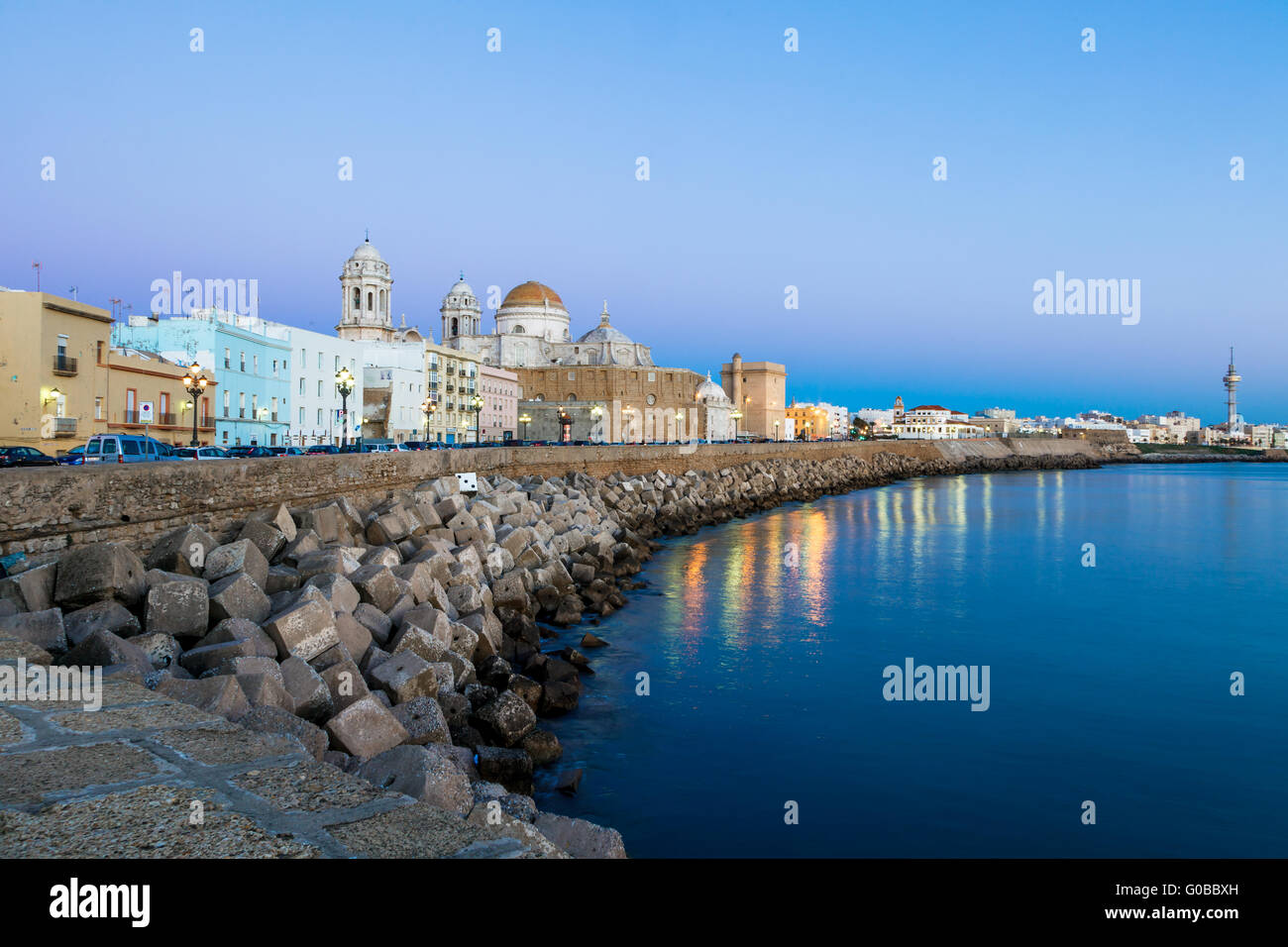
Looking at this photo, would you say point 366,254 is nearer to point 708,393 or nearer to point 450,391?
point 450,391

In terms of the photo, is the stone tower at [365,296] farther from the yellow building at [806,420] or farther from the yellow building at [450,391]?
the yellow building at [806,420]

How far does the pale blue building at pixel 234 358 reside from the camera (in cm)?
3022

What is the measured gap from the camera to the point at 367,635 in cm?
827

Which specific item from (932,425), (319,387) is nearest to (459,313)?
(319,387)

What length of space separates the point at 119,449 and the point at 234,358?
19.2 m

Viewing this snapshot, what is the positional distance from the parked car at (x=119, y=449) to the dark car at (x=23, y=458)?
0.68 meters

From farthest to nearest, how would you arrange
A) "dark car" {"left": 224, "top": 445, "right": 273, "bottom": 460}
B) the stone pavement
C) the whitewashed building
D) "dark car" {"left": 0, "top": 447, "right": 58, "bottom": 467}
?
the whitewashed building, "dark car" {"left": 224, "top": 445, "right": 273, "bottom": 460}, "dark car" {"left": 0, "top": 447, "right": 58, "bottom": 467}, the stone pavement

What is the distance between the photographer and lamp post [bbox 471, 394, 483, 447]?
141ft

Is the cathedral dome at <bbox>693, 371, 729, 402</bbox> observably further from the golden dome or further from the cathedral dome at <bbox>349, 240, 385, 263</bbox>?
the cathedral dome at <bbox>349, 240, 385, 263</bbox>

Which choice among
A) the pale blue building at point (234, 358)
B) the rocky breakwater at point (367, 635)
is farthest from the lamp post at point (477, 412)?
the rocky breakwater at point (367, 635)

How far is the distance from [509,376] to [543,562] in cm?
5201

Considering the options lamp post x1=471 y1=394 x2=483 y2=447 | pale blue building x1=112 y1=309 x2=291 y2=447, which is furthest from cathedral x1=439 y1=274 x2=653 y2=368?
pale blue building x1=112 y1=309 x2=291 y2=447

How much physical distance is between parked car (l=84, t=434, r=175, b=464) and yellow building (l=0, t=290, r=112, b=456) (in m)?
8.23

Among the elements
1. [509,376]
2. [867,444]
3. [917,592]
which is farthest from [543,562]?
[867,444]
